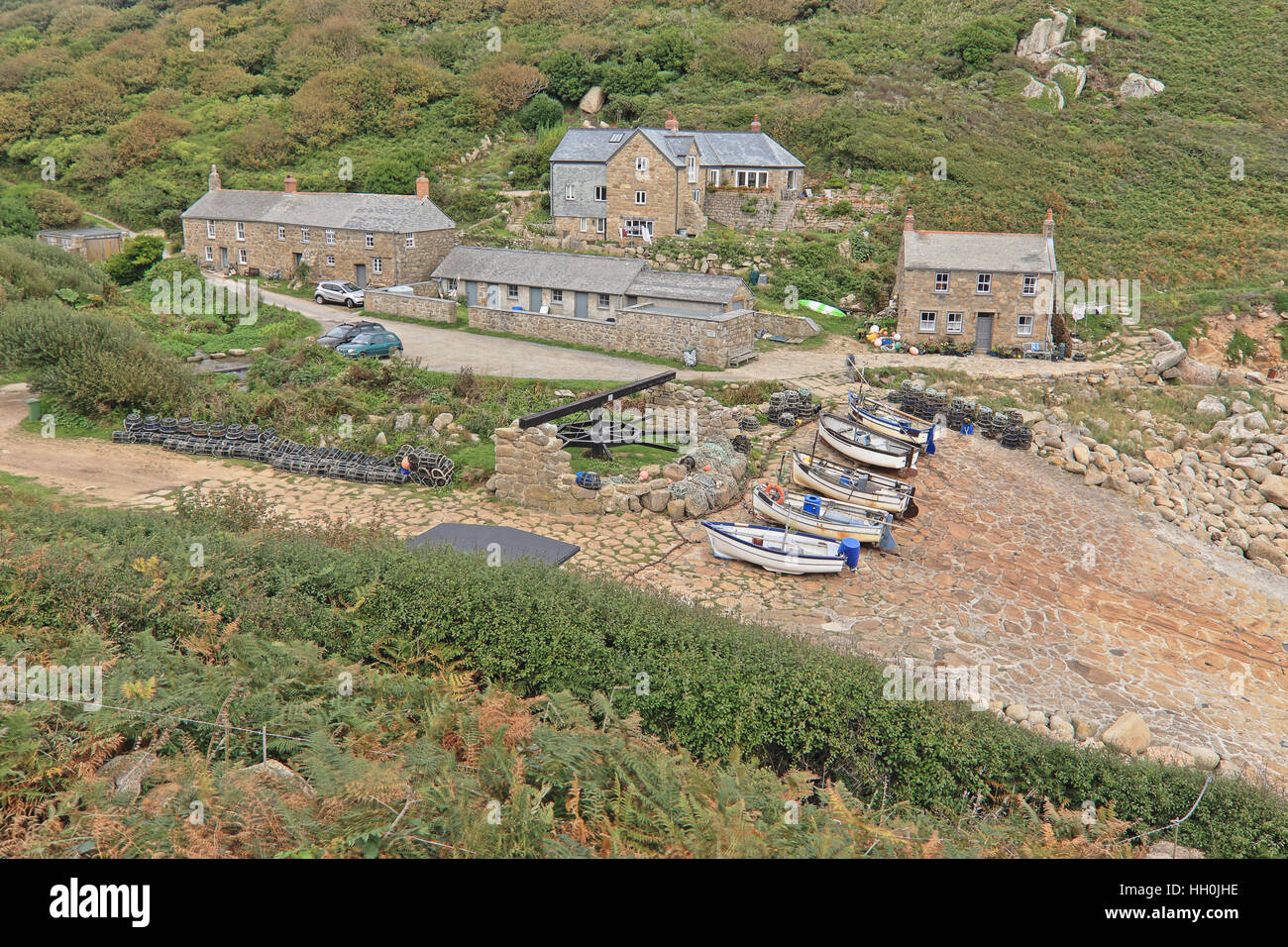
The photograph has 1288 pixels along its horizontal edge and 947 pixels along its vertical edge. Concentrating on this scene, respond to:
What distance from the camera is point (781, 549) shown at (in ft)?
53.1

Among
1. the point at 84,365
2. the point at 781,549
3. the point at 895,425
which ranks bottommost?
the point at 781,549

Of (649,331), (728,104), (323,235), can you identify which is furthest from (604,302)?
(728,104)

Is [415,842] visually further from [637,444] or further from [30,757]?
[637,444]

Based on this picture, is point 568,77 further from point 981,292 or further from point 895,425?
point 895,425

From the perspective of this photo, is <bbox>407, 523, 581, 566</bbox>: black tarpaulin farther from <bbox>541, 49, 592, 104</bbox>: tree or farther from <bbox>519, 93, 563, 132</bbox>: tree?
<bbox>541, 49, 592, 104</bbox>: tree

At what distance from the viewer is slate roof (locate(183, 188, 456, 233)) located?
39750mm

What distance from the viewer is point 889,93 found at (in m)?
55.7

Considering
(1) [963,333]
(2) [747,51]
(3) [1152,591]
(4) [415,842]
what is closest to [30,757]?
(4) [415,842]

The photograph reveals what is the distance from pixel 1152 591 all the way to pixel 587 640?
1257 centimetres

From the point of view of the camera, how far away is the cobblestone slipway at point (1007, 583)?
543 inches

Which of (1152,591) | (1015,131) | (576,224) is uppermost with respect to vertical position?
(1015,131)

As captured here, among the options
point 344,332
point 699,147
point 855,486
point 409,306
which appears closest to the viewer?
point 855,486

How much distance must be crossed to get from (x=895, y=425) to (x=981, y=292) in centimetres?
1297

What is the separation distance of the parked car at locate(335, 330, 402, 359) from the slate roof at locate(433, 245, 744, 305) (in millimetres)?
7560
